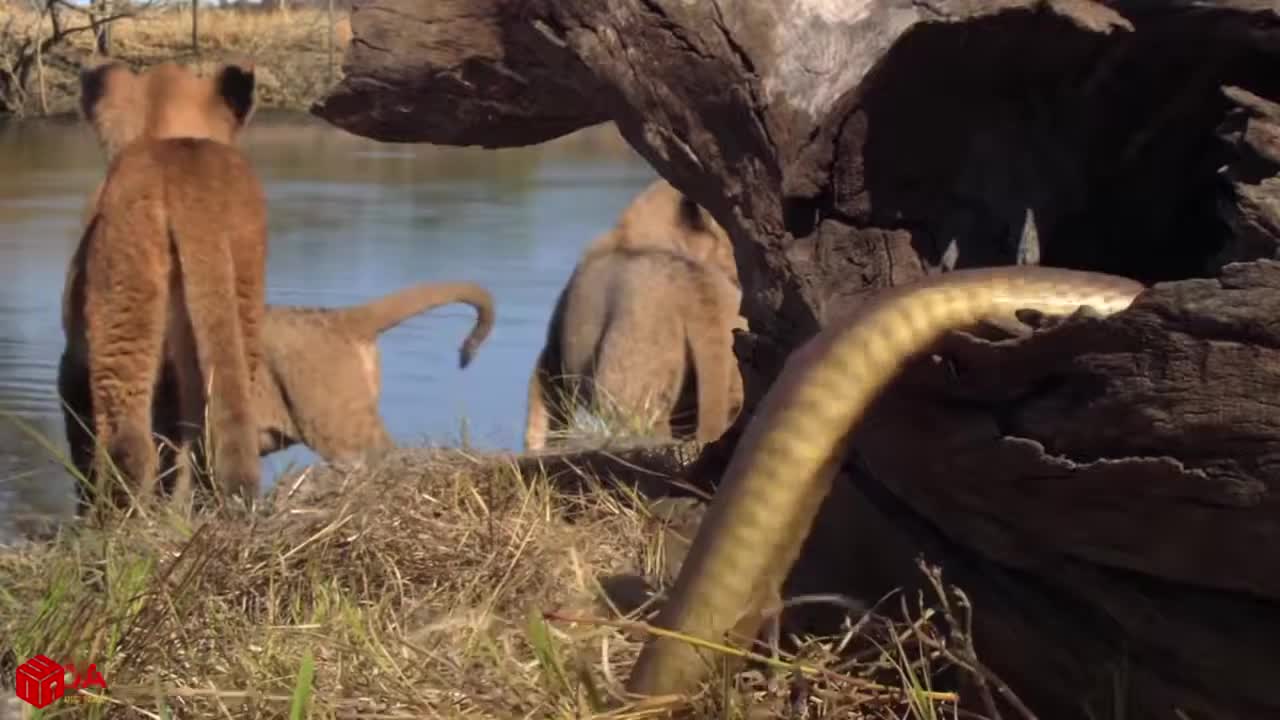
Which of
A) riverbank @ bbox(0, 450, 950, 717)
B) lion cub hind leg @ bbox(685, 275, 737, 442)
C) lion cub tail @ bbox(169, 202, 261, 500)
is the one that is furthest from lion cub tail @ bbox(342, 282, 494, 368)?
riverbank @ bbox(0, 450, 950, 717)

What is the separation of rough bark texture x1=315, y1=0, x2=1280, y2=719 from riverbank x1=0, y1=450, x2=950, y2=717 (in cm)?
27

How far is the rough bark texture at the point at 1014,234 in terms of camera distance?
2.67 meters

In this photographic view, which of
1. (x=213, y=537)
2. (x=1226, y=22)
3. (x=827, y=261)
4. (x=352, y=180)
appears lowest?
(x=352, y=180)

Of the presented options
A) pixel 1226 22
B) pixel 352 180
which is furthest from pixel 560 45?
pixel 352 180

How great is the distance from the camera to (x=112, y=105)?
5.98 meters

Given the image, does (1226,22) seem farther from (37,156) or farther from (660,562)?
(37,156)

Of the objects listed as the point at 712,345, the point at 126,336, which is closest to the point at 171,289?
the point at 126,336

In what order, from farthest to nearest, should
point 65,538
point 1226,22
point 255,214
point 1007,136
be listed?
point 255,214 < point 65,538 < point 1007,136 < point 1226,22

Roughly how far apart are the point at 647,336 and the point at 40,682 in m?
4.22

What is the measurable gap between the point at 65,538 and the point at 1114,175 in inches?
95.3

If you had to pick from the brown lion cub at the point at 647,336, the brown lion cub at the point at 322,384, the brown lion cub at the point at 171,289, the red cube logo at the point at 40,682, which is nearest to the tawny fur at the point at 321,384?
the brown lion cub at the point at 322,384

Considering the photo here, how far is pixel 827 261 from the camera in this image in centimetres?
338

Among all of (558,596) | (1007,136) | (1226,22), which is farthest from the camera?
(558,596)

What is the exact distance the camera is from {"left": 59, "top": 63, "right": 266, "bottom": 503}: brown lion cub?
5.12m
